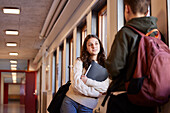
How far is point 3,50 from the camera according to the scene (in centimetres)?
1149

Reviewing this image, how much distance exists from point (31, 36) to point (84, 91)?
6144 mm

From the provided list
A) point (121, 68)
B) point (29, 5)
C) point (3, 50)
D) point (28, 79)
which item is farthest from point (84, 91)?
point (28, 79)

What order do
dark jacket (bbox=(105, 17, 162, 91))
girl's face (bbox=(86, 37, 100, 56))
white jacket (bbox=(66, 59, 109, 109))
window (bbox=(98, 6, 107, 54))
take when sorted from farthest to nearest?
window (bbox=(98, 6, 107, 54)) → girl's face (bbox=(86, 37, 100, 56)) → white jacket (bbox=(66, 59, 109, 109)) → dark jacket (bbox=(105, 17, 162, 91))

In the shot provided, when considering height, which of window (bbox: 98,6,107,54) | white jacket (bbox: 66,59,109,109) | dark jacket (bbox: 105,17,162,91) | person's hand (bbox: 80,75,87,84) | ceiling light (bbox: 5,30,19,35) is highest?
ceiling light (bbox: 5,30,19,35)

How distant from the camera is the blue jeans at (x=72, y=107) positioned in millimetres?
3092

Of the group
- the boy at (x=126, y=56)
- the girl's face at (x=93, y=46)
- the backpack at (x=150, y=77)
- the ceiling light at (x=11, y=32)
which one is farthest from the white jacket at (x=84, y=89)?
the ceiling light at (x=11, y=32)

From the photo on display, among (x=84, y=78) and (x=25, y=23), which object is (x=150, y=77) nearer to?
(x=84, y=78)

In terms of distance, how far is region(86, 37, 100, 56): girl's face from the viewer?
10.3 feet

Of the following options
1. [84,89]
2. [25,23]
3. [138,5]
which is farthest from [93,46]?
[25,23]

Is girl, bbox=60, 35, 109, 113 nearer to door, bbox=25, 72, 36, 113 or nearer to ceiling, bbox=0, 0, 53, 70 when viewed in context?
ceiling, bbox=0, 0, 53, 70

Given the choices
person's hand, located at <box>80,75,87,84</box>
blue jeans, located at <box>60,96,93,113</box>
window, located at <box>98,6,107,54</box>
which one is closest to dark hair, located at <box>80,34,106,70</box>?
person's hand, located at <box>80,75,87,84</box>

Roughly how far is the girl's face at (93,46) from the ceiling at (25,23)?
2.65m

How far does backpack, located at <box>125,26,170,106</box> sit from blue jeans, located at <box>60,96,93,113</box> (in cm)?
141

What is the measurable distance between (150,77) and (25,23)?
235 inches
